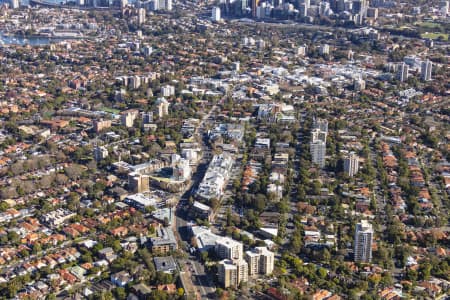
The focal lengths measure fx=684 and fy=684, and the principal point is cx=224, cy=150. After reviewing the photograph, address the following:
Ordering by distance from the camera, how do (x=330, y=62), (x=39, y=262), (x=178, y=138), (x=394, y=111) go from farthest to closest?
1. (x=330, y=62)
2. (x=394, y=111)
3. (x=178, y=138)
4. (x=39, y=262)

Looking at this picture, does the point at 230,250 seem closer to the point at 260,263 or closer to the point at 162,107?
the point at 260,263

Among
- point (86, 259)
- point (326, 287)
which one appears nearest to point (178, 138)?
point (86, 259)

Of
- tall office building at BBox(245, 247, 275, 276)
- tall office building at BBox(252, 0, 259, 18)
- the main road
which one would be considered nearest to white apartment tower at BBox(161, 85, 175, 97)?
the main road

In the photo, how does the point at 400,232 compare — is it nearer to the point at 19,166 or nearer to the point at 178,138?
the point at 178,138

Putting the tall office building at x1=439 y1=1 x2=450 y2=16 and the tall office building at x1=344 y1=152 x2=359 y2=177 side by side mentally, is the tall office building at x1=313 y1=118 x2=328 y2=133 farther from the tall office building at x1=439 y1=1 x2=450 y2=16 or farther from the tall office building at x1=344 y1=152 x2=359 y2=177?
the tall office building at x1=439 y1=1 x2=450 y2=16

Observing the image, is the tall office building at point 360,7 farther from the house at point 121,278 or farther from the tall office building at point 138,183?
the house at point 121,278

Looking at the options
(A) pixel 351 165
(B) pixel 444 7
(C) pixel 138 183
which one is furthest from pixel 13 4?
(A) pixel 351 165

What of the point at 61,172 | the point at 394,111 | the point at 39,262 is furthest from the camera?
the point at 394,111

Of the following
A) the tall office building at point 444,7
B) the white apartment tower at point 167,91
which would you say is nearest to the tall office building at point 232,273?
the white apartment tower at point 167,91
